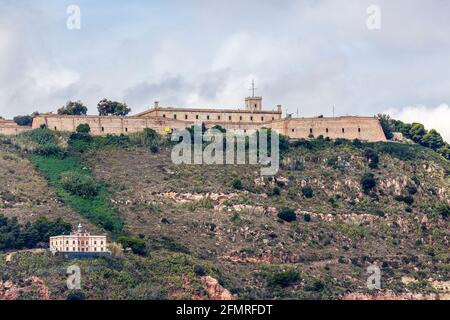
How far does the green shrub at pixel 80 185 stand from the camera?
113188mm

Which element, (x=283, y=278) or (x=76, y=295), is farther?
(x=283, y=278)

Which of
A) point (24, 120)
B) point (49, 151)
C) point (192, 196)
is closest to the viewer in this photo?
point (192, 196)

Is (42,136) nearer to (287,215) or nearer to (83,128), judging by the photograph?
(83,128)

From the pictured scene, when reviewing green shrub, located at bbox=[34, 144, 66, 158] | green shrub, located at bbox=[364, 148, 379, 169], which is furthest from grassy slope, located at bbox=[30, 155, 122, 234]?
green shrub, located at bbox=[364, 148, 379, 169]

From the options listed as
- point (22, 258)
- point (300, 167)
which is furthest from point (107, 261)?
point (300, 167)

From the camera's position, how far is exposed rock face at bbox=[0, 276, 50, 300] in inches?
3723

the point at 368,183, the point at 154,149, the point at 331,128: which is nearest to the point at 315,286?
the point at 368,183

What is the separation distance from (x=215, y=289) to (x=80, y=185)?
18.8m

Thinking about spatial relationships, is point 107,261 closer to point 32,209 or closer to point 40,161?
point 32,209

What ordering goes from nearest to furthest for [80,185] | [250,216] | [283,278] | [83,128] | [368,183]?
[283,278], [250,216], [80,185], [368,183], [83,128]

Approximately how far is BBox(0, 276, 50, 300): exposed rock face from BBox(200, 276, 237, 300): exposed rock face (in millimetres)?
10220

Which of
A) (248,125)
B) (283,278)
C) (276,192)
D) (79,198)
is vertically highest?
(248,125)

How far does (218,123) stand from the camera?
126375 millimetres
